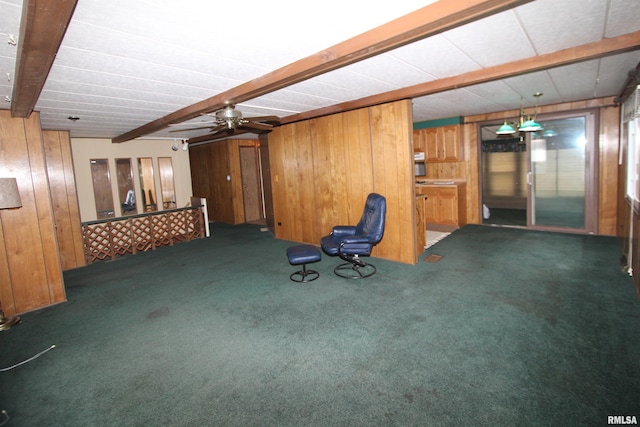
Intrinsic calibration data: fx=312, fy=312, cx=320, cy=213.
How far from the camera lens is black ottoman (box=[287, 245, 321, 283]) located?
399cm

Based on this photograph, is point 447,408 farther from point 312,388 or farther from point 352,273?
point 352,273

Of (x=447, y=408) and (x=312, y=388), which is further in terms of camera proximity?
(x=312, y=388)

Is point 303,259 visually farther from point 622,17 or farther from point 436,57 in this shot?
point 622,17

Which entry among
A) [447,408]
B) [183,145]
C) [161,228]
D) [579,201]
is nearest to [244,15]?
[447,408]

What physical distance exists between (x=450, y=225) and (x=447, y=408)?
17.4 ft

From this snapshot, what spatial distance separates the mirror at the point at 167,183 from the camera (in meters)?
7.80

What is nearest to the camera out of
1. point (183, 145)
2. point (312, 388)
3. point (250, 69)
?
point (312, 388)

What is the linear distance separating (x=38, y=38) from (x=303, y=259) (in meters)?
3.05

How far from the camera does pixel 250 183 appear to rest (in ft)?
30.3

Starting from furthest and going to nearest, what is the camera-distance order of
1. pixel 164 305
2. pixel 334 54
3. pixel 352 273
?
pixel 352 273 < pixel 164 305 < pixel 334 54

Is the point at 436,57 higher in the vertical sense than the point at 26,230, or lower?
higher

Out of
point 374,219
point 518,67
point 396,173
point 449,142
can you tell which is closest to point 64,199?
point 374,219

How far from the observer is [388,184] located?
4.59 meters

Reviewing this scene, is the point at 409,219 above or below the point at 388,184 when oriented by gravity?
below
